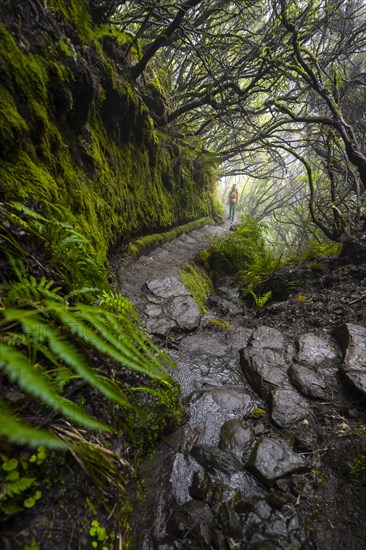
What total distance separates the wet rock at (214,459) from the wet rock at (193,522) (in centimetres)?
25

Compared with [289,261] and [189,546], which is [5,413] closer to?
[189,546]

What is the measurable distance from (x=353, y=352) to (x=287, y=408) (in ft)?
2.89

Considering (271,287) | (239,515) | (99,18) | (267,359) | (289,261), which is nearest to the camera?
(239,515)

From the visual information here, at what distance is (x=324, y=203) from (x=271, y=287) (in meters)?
2.78

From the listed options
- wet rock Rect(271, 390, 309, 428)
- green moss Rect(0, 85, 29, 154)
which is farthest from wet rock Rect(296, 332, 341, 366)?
green moss Rect(0, 85, 29, 154)

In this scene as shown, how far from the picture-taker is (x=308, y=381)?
2162 mm

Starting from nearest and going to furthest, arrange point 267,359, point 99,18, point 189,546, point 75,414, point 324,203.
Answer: point 75,414
point 189,546
point 267,359
point 99,18
point 324,203

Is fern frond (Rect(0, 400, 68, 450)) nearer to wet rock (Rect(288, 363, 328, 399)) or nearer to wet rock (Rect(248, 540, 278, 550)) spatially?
wet rock (Rect(248, 540, 278, 550))

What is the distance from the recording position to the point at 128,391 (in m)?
1.67

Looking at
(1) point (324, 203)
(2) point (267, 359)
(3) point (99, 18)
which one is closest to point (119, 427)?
(2) point (267, 359)

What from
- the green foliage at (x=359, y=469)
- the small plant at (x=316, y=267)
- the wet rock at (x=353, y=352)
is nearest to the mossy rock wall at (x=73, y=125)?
the green foliage at (x=359, y=469)

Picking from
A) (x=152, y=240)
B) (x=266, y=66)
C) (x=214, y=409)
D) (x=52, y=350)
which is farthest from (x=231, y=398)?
(x=266, y=66)

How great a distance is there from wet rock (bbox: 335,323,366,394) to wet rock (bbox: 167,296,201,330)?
1649 millimetres

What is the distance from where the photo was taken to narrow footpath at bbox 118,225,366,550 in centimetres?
121
